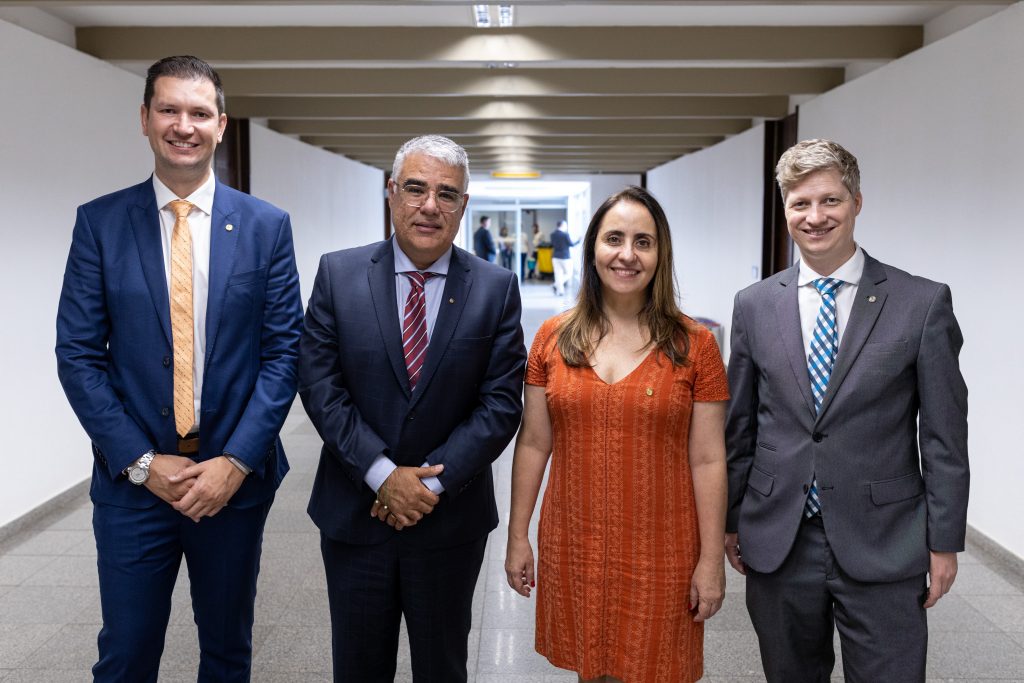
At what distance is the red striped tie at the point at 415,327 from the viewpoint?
2.24 meters

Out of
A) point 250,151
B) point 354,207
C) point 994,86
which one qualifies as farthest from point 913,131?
point 354,207

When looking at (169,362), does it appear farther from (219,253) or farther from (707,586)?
(707,586)

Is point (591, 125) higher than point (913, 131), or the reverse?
point (591, 125)

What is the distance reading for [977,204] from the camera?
4887 mm

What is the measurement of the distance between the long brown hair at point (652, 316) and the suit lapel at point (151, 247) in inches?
38.8

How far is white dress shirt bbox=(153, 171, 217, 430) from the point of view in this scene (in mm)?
2311

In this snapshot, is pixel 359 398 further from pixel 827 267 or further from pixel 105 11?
pixel 105 11

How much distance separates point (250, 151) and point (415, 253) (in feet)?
24.8

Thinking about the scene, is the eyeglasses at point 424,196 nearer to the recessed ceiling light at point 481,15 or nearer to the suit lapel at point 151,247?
the suit lapel at point 151,247

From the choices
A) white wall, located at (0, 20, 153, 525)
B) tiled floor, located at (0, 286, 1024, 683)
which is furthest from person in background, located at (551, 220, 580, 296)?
tiled floor, located at (0, 286, 1024, 683)

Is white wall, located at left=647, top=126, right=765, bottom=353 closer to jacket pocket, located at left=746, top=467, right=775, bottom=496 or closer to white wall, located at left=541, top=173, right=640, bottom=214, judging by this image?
white wall, located at left=541, top=173, right=640, bottom=214

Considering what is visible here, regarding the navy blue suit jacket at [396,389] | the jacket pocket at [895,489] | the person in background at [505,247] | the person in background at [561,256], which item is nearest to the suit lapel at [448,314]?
the navy blue suit jacket at [396,389]

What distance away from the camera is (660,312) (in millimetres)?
2232

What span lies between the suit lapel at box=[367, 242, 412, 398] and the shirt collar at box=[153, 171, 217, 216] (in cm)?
47
